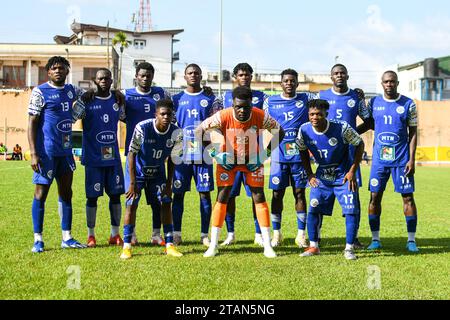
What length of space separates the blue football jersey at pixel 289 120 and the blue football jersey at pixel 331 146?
67cm

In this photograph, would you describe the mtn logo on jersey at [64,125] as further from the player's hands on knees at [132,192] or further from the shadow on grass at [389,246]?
the shadow on grass at [389,246]

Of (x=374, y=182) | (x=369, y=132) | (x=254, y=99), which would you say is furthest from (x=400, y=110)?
(x=369, y=132)

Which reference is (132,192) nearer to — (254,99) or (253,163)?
(253,163)

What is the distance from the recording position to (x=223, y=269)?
703 centimetres

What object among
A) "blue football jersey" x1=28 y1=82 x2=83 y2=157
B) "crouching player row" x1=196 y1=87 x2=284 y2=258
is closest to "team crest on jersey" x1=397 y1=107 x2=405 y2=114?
"crouching player row" x1=196 y1=87 x2=284 y2=258

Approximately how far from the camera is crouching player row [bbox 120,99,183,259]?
26.5 ft

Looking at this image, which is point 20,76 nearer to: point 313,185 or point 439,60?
point 439,60

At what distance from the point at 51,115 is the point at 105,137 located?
0.83m

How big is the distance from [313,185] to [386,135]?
1.41 m

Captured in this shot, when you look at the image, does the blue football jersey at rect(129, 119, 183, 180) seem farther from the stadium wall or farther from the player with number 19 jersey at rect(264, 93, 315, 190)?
the stadium wall
